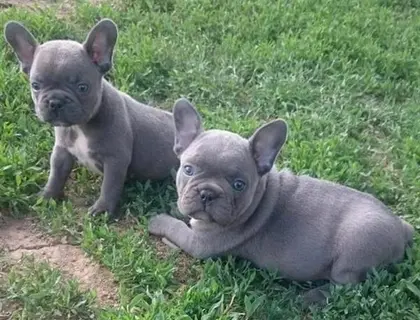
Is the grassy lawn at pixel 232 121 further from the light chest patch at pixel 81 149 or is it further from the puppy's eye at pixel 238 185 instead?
the puppy's eye at pixel 238 185

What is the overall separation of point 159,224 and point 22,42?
1424mm

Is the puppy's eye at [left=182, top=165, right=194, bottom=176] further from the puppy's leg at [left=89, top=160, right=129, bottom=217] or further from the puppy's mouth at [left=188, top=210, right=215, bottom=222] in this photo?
the puppy's leg at [left=89, top=160, right=129, bottom=217]

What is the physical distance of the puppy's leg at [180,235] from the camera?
5.17 metres

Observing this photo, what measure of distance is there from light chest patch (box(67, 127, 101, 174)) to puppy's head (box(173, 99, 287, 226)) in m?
0.75

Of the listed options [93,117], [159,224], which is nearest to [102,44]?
[93,117]

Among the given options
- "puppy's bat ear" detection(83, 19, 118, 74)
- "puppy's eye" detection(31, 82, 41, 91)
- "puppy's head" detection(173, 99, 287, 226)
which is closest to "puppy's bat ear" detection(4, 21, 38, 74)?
"puppy's eye" detection(31, 82, 41, 91)

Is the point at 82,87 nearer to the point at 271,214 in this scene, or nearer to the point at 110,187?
the point at 110,187

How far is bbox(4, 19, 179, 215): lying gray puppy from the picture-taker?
5141 mm

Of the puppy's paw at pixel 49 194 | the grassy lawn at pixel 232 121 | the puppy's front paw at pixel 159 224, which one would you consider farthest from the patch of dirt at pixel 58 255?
the puppy's front paw at pixel 159 224

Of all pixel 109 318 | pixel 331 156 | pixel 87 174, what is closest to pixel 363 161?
pixel 331 156

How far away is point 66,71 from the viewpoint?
5.12 m

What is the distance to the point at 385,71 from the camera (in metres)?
7.54

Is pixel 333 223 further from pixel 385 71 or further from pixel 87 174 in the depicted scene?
pixel 385 71

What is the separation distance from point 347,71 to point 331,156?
150cm
